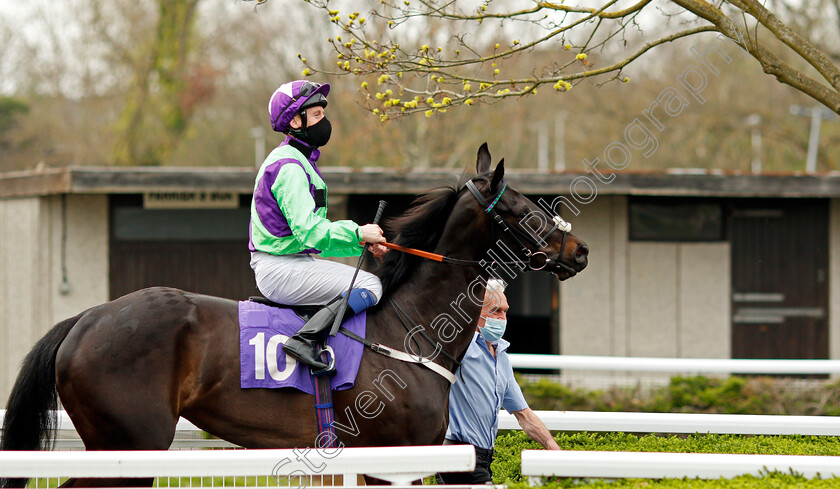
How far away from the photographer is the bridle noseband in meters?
4.18

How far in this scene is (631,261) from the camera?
1030cm

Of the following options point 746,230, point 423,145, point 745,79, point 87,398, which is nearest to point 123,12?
point 423,145

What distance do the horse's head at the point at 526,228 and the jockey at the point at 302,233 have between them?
583 mm

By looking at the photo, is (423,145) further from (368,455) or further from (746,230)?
(368,455)

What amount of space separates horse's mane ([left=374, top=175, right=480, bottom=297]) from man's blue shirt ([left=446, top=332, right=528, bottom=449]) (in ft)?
2.25

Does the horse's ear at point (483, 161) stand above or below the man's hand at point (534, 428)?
above

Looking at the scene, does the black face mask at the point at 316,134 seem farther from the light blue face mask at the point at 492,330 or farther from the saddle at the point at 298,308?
the light blue face mask at the point at 492,330

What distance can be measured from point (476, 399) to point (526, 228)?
106cm

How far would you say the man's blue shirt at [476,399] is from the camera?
15.1ft

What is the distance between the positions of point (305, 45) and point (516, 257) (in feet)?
65.8

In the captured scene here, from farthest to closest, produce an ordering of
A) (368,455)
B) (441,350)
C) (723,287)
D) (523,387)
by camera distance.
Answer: (723,287), (523,387), (441,350), (368,455)

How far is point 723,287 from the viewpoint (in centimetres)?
1030

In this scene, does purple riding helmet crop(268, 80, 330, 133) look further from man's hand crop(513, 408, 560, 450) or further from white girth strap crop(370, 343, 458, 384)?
man's hand crop(513, 408, 560, 450)

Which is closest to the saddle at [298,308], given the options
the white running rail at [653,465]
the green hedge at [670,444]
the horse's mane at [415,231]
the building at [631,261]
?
the horse's mane at [415,231]
